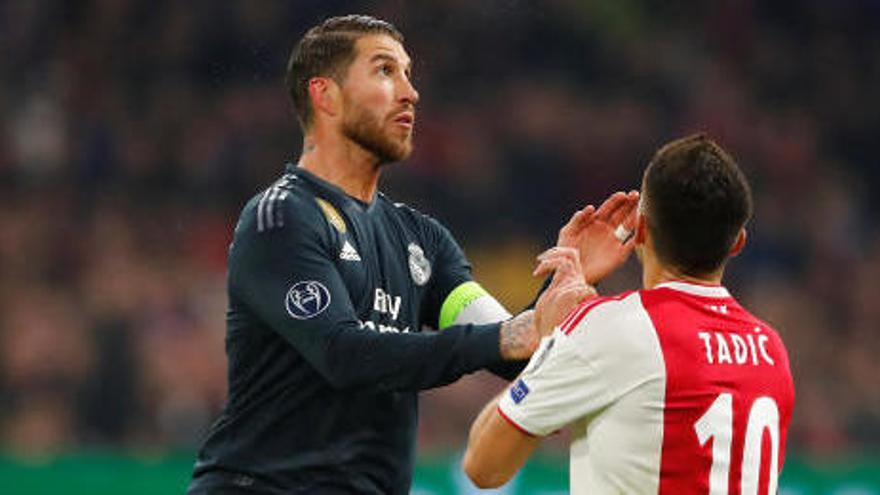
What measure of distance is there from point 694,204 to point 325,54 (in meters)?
1.61

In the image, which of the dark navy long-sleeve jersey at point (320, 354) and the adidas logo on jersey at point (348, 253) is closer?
the dark navy long-sleeve jersey at point (320, 354)

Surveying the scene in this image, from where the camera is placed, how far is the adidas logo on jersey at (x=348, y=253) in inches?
200

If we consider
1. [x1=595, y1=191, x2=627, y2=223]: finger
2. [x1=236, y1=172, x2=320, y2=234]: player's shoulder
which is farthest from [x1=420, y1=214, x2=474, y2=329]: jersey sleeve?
[x1=595, y1=191, x2=627, y2=223]: finger

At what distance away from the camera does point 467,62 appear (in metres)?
13.9

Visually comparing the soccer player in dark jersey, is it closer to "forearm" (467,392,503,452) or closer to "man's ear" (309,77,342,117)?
"man's ear" (309,77,342,117)

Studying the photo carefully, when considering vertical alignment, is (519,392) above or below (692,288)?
below

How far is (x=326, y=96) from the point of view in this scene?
17.6 feet

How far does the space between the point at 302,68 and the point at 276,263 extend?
811mm

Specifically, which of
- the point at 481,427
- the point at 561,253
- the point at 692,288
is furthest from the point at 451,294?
the point at 692,288

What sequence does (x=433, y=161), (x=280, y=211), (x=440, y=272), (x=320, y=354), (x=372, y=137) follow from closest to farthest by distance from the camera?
(x=320, y=354)
(x=280, y=211)
(x=372, y=137)
(x=440, y=272)
(x=433, y=161)

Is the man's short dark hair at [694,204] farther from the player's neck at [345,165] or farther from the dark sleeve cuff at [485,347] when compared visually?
the player's neck at [345,165]

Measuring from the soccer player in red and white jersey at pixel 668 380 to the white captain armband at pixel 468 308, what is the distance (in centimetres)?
109

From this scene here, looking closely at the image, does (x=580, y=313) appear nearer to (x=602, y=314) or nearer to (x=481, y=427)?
(x=602, y=314)

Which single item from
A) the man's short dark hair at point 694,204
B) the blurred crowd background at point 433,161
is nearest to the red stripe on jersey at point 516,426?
the man's short dark hair at point 694,204
